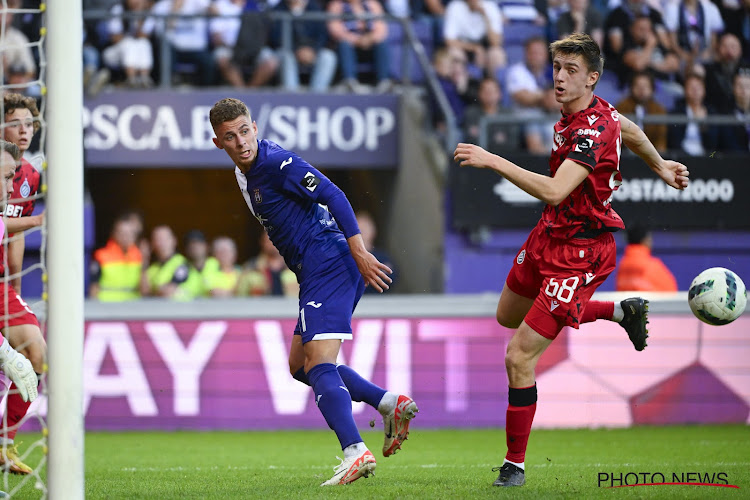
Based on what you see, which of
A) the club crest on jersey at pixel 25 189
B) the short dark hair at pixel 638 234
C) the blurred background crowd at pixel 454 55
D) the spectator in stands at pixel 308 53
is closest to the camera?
the club crest on jersey at pixel 25 189

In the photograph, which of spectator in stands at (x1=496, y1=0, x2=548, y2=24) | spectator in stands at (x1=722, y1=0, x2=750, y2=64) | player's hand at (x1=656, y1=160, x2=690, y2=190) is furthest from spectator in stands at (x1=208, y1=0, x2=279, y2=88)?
player's hand at (x1=656, y1=160, x2=690, y2=190)

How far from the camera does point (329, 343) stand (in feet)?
17.4

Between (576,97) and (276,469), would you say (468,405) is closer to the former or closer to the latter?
(276,469)

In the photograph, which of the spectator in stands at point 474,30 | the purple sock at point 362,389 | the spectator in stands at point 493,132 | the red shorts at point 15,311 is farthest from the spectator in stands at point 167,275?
the purple sock at point 362,389

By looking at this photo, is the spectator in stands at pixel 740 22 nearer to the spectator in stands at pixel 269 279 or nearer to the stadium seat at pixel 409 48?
the stadium seat at pixel 409 48

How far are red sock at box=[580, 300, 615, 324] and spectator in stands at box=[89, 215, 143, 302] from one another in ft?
20.8

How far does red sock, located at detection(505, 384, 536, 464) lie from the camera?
17.1 feet

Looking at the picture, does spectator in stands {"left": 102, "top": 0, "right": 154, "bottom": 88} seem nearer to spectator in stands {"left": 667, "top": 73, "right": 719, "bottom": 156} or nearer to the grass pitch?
the grass pitch

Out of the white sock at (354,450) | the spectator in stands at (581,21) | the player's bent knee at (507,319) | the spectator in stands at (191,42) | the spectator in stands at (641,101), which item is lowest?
the white sock at (354,450)

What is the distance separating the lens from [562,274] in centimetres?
526

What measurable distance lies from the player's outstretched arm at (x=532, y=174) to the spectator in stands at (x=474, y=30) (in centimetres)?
782

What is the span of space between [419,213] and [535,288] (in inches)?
262

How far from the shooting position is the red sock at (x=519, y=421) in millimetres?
5199

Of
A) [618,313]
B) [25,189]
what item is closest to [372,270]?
[618,313]
